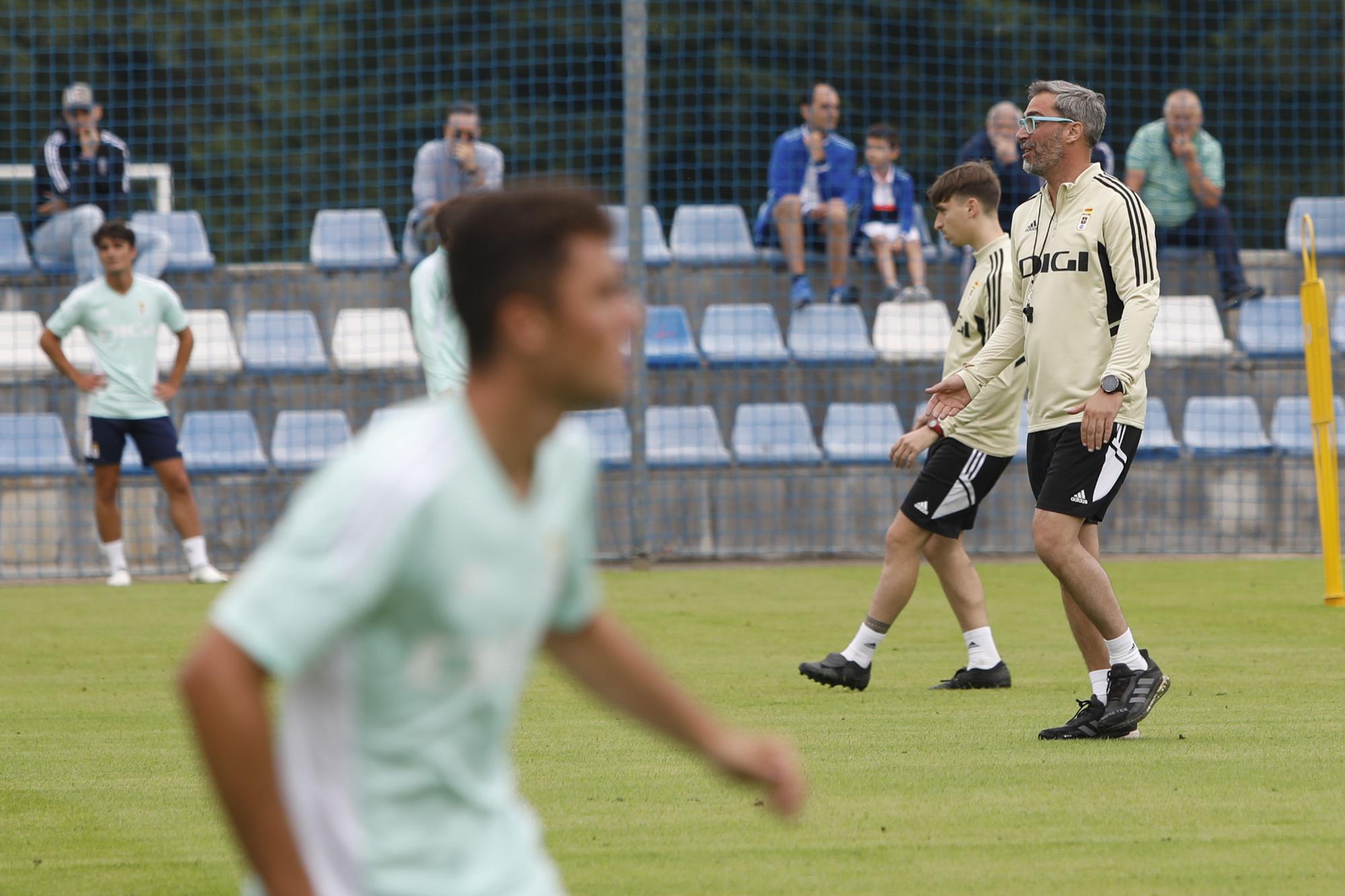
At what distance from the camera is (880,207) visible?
1555cm

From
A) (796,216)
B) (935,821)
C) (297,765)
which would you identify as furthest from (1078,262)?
(796,216)

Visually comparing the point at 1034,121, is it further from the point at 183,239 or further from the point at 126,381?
the point at 183,239

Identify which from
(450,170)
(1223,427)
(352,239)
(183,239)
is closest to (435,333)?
(450,170)

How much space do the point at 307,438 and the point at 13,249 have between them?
355cm

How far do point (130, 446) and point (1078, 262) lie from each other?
32.3ft

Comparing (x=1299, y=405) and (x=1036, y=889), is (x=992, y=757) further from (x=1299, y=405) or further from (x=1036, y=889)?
(x=1299, y=405)

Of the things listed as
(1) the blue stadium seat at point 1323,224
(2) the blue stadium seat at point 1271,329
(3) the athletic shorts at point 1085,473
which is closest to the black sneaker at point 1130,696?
(3) the athletic shorts at point 1085,473

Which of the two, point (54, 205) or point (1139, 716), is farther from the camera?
point (54, 205)

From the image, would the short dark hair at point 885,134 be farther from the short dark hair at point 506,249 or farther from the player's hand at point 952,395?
the short dark hair at point 506,249

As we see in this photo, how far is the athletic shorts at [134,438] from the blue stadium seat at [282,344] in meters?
2.22

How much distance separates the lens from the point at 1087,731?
6.58 meters

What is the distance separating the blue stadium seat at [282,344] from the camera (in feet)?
49.1

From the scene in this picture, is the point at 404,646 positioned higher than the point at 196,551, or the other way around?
the point at 404,646

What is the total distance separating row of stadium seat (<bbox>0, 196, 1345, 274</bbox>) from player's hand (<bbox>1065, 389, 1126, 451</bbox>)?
9.30 metres
